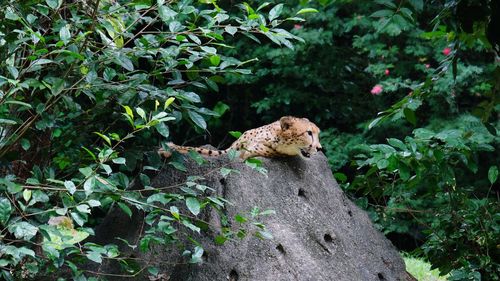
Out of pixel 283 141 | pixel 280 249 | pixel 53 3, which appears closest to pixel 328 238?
pixel 280 249

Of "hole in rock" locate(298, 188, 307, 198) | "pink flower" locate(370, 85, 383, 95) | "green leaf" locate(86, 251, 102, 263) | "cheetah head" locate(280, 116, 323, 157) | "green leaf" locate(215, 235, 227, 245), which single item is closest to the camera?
"green leaf" locate(86, 251, 102, 263)

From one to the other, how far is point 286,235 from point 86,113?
127 cm

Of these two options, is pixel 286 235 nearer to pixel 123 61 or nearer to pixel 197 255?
pixel 197 255

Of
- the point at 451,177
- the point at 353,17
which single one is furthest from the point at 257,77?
the point at 451,177

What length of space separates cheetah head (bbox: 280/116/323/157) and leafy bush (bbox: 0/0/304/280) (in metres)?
0.53

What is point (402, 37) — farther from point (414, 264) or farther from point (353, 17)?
point (414, 264)

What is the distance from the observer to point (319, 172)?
4449 millimetres

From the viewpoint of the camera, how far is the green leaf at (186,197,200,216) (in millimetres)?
3260

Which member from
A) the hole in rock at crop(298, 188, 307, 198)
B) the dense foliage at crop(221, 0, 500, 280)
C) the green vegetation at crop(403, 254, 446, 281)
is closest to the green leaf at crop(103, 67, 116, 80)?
the hole in rock at crop(298, 188, 307, 198)

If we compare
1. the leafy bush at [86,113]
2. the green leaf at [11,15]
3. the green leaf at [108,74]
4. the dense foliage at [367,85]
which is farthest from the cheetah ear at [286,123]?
the dense foliage at [367,85]

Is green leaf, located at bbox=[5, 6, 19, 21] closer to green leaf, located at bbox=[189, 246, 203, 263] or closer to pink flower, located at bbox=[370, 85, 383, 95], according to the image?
green leaf, located at bbox=[189, 246, 203, 263]

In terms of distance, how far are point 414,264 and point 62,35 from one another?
405 centimetres

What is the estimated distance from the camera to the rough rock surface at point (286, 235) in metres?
3.77

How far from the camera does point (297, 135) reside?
406 cm
